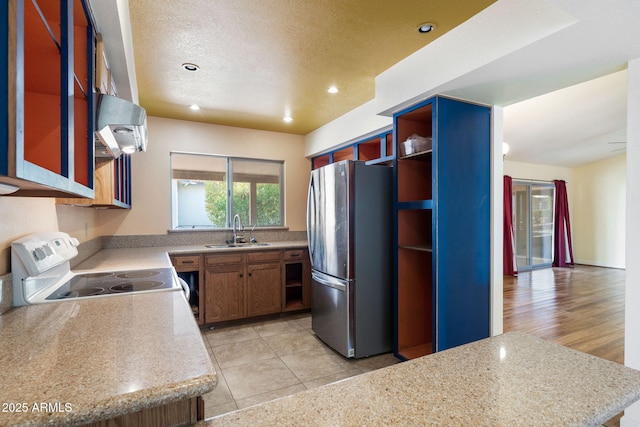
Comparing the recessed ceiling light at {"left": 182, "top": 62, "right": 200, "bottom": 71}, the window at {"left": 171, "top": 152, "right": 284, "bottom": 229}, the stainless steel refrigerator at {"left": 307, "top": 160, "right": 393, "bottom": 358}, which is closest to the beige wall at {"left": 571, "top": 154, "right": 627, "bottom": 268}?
the stainless steel refrigerator at {"left": 307, "top": 160, "right": 393, "bottom": 358}

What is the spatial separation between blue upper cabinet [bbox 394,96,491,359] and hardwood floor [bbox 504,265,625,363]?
141 centimetres

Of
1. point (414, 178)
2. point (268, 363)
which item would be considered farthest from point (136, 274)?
point (414, 178)

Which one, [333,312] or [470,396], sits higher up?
[470,396]

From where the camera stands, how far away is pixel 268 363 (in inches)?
109

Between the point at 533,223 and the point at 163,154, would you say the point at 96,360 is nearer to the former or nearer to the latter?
the point at 163,154

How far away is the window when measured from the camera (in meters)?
4.18

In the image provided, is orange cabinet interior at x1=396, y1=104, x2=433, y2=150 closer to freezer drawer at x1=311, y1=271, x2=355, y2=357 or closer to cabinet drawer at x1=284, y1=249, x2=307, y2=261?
freezer drawer at x1=311, y1=271, x2=355, y2=357

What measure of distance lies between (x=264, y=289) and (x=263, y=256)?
0.40 m

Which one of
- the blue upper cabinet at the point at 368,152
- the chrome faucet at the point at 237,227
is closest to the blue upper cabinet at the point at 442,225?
the blue upper cabinet at the point at 368,152

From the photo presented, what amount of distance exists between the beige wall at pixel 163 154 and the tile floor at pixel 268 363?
156cm

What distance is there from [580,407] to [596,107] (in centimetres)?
593

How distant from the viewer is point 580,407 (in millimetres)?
678

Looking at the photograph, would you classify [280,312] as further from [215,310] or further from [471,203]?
[471,203]

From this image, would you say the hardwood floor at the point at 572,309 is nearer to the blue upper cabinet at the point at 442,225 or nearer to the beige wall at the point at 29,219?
the blue upper cabinet at the point at 442,225
